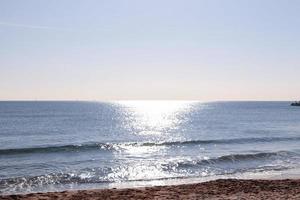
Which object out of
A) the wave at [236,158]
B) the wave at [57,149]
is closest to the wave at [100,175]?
the wave at [236,158]

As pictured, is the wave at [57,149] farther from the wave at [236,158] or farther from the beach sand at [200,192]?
the beach sand at [200,192]

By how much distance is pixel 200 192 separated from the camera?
1698 cm

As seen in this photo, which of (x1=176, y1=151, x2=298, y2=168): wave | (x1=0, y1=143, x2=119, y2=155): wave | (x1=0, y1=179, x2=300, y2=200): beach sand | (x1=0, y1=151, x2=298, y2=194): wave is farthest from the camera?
(x1=0, y1=143, x2=119, y2=155): wave

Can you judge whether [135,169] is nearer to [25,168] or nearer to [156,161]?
[156,161]

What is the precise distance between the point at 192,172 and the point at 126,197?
9.51m

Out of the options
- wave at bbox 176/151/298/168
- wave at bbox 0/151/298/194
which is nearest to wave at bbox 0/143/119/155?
wave at bbox 0/151/298/194

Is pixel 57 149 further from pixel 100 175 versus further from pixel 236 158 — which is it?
pixel 236 158

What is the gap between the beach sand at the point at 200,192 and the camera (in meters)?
16.0

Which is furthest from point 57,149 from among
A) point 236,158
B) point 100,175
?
point 236,158

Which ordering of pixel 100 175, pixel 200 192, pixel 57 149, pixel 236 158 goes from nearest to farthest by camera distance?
pixel 200 192, pixel 100 175, pixel 236 158, pixel 57 149

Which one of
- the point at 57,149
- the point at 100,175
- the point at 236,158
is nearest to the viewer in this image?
the point at 100,175

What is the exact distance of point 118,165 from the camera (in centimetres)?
2705

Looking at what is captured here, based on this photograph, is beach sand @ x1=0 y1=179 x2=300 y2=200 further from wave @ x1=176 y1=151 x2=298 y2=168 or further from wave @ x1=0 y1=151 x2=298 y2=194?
wave @ x1=176 y1=151 x2=298 y2=168

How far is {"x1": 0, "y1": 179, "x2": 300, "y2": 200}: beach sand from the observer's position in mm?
15961
